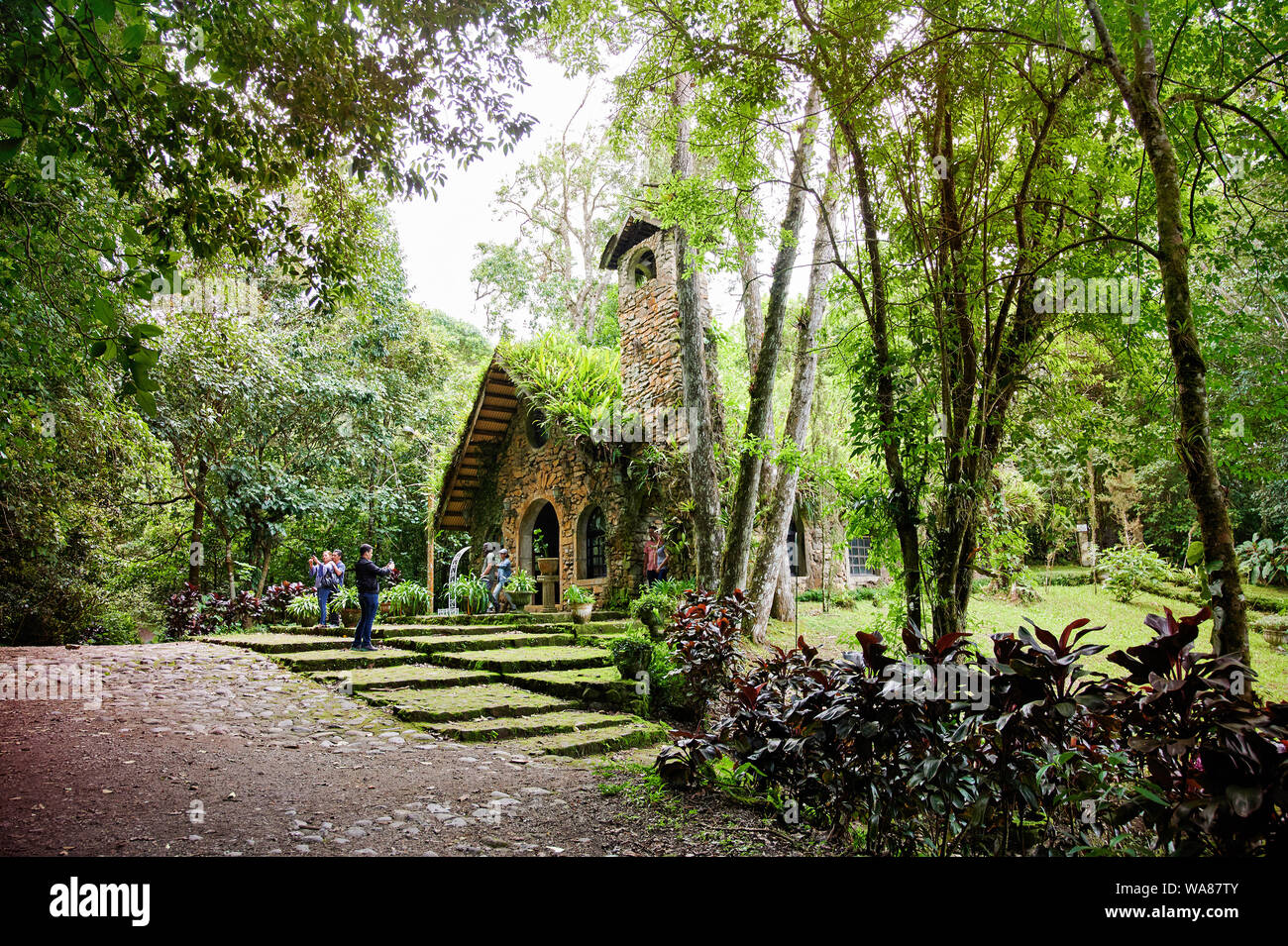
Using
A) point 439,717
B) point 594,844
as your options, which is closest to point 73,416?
point 439,717

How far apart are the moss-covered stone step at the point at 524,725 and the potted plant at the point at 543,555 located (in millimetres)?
6785

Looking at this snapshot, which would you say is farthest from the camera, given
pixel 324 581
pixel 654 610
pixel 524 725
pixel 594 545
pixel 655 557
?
pixel 594 545

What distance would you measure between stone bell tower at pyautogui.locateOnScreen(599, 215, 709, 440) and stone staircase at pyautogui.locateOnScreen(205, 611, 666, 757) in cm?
360

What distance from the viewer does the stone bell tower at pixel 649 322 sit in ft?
36.6

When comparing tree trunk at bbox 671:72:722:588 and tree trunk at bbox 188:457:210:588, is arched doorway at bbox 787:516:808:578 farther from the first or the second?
tree trunk at bbox 188:457:210:588

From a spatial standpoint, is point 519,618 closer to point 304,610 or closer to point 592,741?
point 592,741

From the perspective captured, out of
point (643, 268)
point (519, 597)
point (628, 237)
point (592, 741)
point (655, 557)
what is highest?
point (628, 237)

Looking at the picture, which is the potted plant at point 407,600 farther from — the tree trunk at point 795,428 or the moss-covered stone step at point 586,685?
the tree trunk at point 795,428

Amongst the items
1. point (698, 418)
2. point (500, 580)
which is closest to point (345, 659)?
point (500, 580)

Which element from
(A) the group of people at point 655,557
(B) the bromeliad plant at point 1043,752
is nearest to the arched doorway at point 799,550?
(A) the group of people at point 655,557

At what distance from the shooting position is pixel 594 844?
347 centimetres

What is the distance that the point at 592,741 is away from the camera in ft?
18.3

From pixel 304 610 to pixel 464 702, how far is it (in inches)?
376

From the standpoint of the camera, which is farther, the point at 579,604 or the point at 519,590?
the point at 519,590
